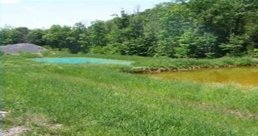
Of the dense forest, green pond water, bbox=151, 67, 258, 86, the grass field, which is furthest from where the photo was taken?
the dense forest

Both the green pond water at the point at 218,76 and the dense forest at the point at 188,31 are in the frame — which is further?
the dense forest at the point at 188,31

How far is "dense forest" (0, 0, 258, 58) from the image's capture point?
5482cm

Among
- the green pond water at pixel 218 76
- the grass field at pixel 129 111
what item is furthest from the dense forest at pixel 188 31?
the grass field at pixel 129 111

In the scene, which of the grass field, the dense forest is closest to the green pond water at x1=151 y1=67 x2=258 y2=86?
the grass field

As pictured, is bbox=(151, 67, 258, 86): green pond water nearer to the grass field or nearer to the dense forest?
the grass field

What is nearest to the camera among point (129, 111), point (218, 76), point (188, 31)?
point (129, 111)

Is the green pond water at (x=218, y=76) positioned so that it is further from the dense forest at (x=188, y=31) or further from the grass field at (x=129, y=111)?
the dense forest at (x=188, y=31)

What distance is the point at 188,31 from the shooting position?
57906mm

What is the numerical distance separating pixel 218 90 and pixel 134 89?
376 cm

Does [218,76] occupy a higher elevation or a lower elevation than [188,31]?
lower

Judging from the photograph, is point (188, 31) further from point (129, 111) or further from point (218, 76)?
point (129, 111)

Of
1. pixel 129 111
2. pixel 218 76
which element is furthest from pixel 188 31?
pixel 129 111

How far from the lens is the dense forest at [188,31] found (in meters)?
54.8

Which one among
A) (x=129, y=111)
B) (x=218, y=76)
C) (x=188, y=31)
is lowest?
(x=218, y=76)
